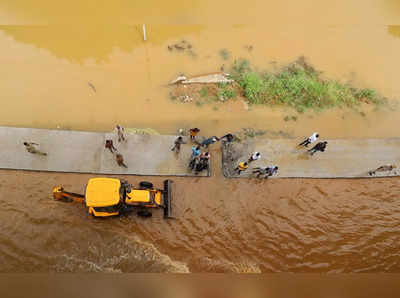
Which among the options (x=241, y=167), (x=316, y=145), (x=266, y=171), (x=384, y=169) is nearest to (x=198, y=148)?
(x=241, y=167)

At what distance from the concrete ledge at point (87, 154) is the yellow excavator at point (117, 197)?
1.04 m

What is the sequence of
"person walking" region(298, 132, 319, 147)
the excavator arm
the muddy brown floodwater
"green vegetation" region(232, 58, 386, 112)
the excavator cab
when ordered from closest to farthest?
the excavator cab, the excavator arm, the muddy brown floodwater, "person walking" region(298, 132, 319, 147), "green vegetation" region(232, 58, 386, 112)

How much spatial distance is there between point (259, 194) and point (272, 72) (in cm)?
571

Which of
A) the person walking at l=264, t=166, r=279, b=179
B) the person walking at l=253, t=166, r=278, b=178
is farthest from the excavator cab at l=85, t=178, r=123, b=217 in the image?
the person walking at l=264, t=166, r=279, b=179

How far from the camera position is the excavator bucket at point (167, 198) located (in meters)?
7.79

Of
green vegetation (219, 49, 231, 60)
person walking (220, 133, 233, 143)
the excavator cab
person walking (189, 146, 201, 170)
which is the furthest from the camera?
green vegetation (219, 49, 231, 60)

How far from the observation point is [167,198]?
791 cm

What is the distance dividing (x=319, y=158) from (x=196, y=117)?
473cm

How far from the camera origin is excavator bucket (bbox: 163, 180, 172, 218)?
7.79 m

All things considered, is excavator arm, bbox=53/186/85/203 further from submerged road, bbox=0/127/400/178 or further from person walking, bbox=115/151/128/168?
person walking, bbox=115/151/128/168

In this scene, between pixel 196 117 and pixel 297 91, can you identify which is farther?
pixel 297 91

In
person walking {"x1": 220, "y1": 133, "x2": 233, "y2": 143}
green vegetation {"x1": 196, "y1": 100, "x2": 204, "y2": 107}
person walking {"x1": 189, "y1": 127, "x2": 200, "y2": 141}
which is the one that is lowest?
person walking {"x1": 220, "y1": 133, "x2": 233, "y2": 143}

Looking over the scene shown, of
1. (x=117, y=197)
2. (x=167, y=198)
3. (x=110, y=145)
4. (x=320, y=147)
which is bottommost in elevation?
(x=167, y=198)

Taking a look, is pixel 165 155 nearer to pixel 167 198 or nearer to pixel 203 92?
pixel 167 198
